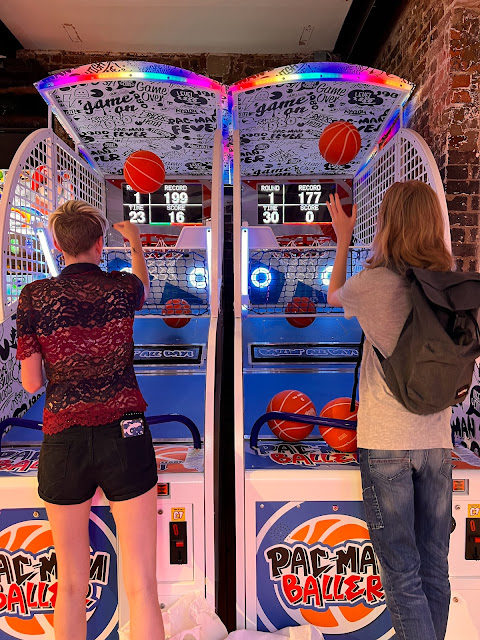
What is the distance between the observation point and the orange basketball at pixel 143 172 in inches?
102

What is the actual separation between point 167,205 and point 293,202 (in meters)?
0.90

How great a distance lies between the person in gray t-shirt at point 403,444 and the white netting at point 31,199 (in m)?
1.55

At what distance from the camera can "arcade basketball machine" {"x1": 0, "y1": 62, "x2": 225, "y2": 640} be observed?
70.4 inches

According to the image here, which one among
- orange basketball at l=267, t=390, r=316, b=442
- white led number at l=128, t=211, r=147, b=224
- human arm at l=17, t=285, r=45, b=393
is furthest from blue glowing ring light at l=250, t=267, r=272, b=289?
human arm at l=17, t=285, r=45, b=393

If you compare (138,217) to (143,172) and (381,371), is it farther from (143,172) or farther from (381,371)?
(381,371)

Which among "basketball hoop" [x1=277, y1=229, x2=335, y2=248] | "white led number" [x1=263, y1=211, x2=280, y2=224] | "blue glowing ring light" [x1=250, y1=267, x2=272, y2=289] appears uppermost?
"white led number" [x1=263, y1=211, x2=280, y2=224]

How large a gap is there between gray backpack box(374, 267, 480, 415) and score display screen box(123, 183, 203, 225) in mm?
2350

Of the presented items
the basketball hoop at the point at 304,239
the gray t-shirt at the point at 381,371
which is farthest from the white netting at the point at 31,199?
the gray t-shirt at the point at 381,371

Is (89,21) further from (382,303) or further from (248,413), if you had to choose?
(382,303)

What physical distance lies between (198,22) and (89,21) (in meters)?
0.87

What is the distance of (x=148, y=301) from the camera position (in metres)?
3.10

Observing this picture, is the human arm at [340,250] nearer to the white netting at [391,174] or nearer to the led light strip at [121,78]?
the white netting at [391,174]

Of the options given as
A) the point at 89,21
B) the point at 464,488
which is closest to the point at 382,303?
the point at 464,488

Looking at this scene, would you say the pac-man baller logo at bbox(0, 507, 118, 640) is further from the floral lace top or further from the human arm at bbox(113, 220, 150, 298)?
the human arm at bbox(113, 220, 150, 298)
